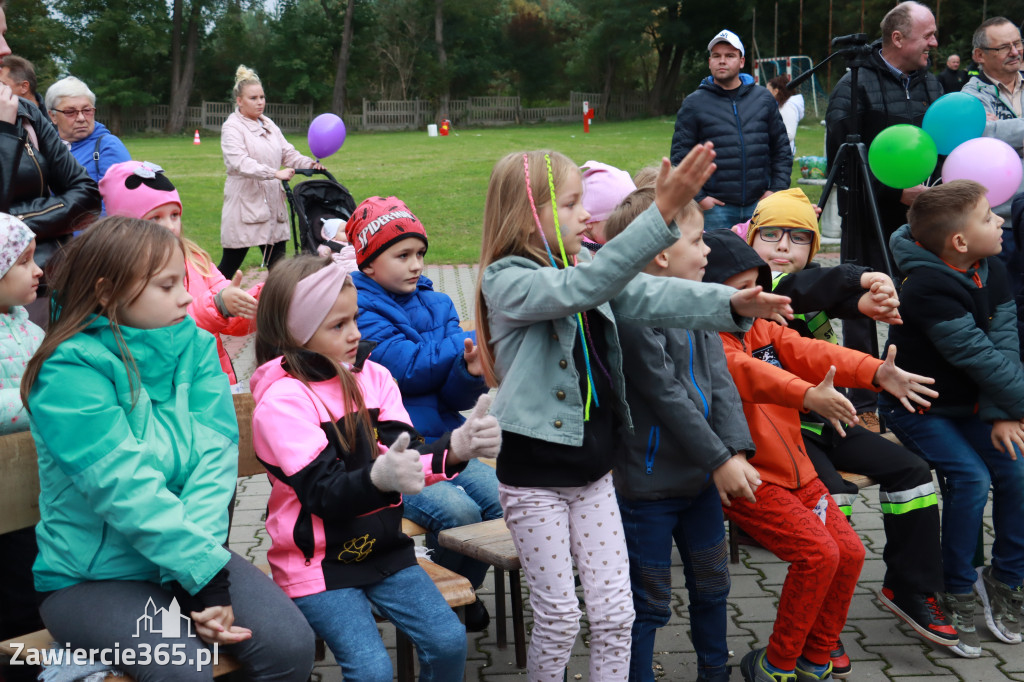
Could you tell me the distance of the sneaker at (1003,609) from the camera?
3.63 m

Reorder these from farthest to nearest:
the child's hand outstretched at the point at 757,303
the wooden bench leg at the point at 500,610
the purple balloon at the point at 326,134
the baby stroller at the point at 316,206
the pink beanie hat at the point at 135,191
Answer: the purple balloon at the point at 326,134 → the baby stroller at the point at 316,206 → the pink beanie hat at the point at 135,191 → the wooden bench leg at the point at 500,610 → the child's hand outstretched at the point at 757,303

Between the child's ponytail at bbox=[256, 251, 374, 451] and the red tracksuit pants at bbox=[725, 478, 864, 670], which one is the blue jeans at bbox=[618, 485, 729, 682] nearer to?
the red tracksuit pants at bbox=[725, 478, 864, 670]

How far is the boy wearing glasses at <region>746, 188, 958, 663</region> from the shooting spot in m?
3.51

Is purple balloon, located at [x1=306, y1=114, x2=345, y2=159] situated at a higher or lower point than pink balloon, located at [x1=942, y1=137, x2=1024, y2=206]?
higher

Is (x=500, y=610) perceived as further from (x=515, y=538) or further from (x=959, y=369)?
(x=959, y=369)

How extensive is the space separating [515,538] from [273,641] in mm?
768

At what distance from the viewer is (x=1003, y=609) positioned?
368 cm

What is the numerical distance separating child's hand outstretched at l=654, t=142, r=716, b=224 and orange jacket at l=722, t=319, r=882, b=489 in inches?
42.8

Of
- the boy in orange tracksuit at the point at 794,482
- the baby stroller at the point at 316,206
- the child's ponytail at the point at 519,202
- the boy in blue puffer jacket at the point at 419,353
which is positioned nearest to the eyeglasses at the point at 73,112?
the baby stroller at the point at 316,206

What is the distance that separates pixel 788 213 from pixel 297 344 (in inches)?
78.2

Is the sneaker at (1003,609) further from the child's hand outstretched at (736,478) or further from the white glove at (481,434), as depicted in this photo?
the white glove at (481,434)

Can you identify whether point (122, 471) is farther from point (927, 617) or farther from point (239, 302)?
point (927, 617)

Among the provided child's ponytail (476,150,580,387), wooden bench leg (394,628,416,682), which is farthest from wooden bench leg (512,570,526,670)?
child's ponytail (476,150,580,387)

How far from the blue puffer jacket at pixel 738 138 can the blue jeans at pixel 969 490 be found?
3.55 m
